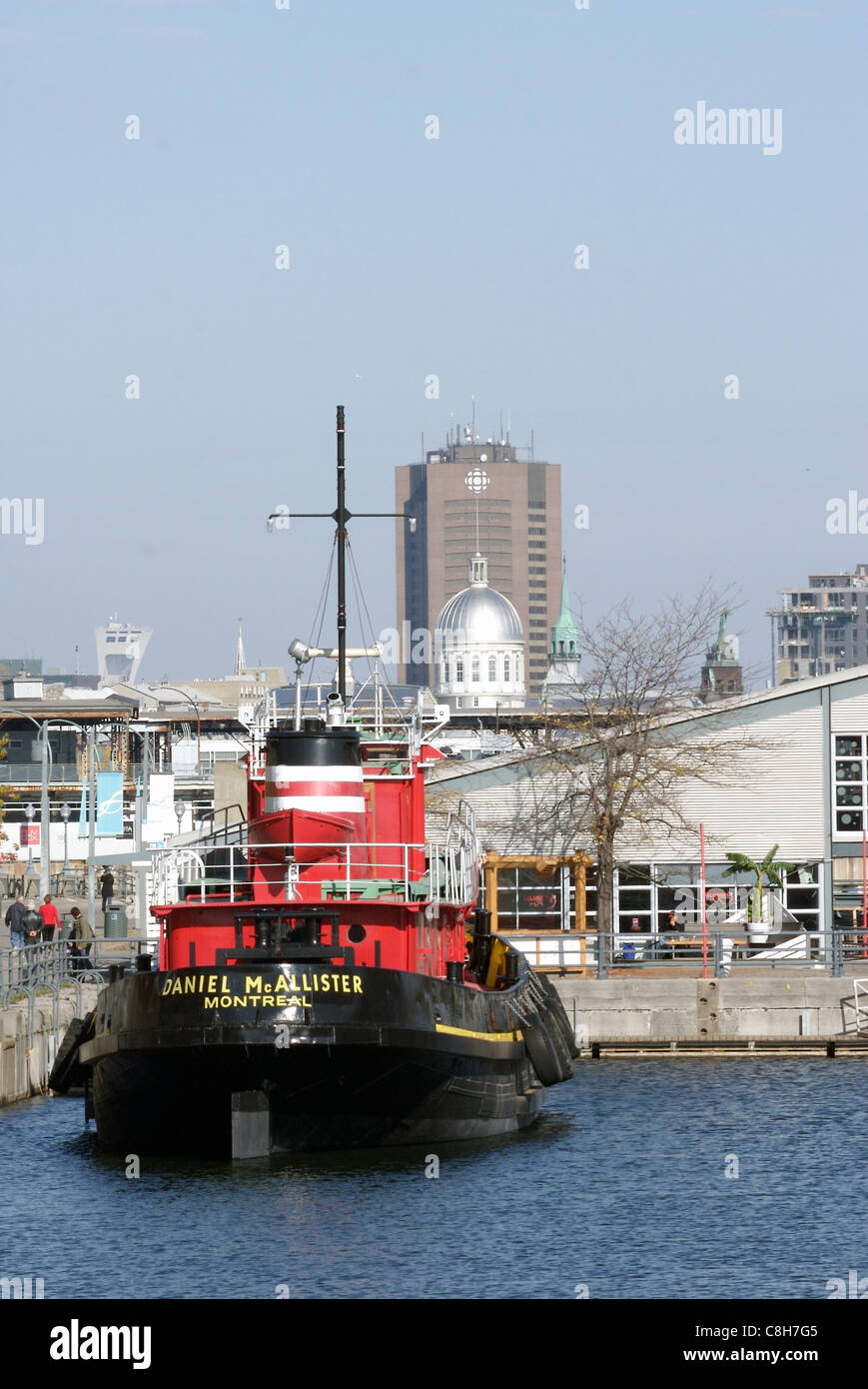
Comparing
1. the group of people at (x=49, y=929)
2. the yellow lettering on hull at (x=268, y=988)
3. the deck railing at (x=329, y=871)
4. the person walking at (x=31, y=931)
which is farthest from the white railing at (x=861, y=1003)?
the yellow lettering on hull at (x=268, y=988)

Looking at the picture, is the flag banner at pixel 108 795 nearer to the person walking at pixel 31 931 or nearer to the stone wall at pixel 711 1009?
the person walking at pixel 31 931

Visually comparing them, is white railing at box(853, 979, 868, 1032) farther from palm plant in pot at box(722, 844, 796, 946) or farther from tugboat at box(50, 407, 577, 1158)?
tugboat at box(50, 407, 577, 1158)

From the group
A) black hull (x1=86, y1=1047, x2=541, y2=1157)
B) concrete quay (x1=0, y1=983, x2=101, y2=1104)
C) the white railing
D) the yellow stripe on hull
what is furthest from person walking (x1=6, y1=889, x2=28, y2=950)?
black hull (x1=86, y1=1047, x2=541, y2=1157)

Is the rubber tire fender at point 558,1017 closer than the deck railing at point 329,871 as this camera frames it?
No

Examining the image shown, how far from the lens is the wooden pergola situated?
49375 mm

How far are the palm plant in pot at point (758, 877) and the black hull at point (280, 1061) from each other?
18513mm

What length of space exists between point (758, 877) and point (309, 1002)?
23.2m

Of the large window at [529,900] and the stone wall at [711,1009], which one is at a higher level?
the large window at [529,900]

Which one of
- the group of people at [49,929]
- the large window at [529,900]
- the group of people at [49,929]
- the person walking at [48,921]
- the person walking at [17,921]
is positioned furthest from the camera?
the large window at [529,900]

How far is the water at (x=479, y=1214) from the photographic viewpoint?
2292 cm

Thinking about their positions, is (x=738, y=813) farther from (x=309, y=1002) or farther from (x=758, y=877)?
(x=309, y=1002)

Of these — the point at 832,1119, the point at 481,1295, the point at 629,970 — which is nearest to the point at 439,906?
the point at 832,1119

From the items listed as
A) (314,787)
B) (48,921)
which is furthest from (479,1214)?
(48,921)

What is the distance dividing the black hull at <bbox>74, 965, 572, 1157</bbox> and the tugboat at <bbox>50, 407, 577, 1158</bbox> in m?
0.02
